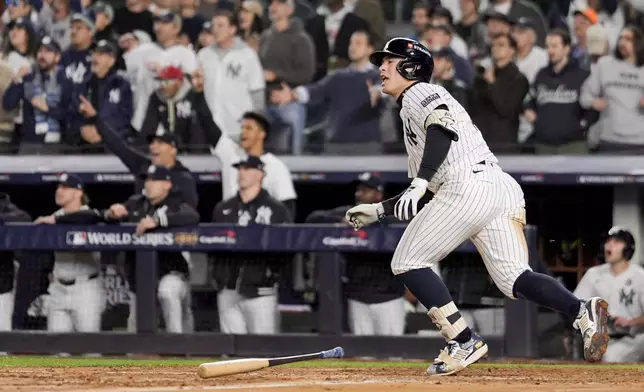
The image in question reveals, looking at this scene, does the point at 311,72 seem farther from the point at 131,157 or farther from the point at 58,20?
the point at 58,20

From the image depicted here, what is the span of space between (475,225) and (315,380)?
0.95 m

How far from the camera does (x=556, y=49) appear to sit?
34.1 feet

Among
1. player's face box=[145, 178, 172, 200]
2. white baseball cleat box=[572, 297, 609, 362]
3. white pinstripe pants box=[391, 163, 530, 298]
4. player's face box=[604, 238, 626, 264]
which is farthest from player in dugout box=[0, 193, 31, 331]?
white baseball cleat box=[572, 297, 609, 362]

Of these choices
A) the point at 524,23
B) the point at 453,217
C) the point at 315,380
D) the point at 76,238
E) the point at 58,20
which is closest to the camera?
Answer: the point at 315,380

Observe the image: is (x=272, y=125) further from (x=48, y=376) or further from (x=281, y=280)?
(x=48, y=376)

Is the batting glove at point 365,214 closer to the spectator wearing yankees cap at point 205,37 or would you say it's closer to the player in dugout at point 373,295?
the player in dugout at point 373,295

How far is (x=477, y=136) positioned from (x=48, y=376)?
2.22 m

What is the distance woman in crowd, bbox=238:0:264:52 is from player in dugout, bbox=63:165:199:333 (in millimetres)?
2488

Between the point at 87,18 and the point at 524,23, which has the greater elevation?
the point at 87,18

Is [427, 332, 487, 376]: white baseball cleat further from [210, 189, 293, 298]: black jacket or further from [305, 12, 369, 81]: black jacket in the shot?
[305, 12, 369, 81]: black jacket

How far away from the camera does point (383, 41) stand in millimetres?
11539

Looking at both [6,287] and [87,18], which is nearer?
[6,287]

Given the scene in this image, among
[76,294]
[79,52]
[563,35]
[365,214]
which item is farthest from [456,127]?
[79,52]

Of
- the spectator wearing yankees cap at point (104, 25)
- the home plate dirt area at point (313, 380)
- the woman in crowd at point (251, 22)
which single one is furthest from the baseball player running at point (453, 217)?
the spectator wearing yankees cap at point (104, 25)
